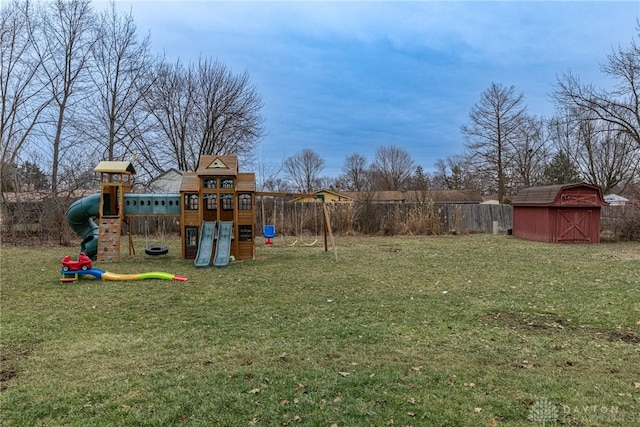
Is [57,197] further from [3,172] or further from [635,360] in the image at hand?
[635,360]

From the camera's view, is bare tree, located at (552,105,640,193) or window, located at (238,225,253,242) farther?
bare tree, located at (552,105,640,193)

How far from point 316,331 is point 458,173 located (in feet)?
153

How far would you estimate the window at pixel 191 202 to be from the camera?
10.9 meters

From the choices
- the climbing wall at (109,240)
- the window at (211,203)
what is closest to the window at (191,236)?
the window at (211,203)

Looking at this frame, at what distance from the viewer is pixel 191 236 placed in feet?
36.2

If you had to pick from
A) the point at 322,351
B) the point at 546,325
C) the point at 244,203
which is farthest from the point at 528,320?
the point at 244,203

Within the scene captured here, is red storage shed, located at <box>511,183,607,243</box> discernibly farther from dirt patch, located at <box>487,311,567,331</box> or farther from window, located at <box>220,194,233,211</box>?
window, located at <box>220,194,233,211</box>

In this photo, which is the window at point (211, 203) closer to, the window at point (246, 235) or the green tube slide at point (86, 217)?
the window at point (246, 235)

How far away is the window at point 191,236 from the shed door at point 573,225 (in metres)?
13.4

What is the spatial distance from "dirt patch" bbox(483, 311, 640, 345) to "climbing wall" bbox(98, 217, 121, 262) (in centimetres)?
927

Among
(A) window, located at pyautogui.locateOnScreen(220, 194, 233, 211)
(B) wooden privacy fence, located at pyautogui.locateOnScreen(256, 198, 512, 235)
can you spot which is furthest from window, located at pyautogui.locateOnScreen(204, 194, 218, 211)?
(B) wooden privacy fence, located at pyautogui.locateOnScreen(256, 198, 512, 235)

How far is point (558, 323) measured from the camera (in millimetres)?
4645

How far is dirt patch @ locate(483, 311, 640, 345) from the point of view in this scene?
4129 mm

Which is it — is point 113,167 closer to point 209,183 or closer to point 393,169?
point 209,183
